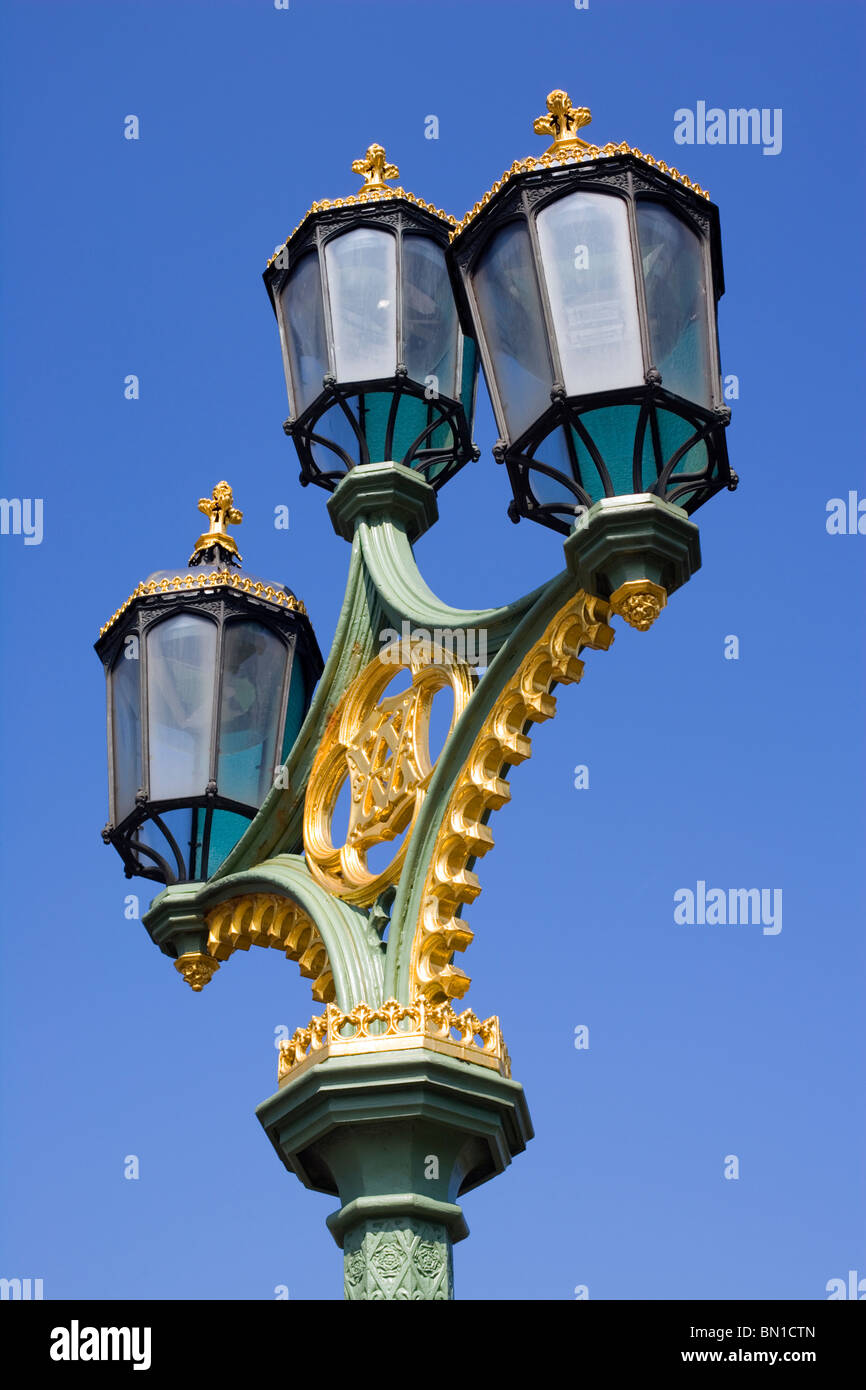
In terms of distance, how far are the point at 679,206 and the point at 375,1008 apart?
3351mm

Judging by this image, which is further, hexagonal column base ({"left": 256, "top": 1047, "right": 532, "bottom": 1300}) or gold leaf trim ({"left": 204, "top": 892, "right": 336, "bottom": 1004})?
gold leaf trim ({"left": 204, "top": 892, "right": 336, "bottom": 1004})

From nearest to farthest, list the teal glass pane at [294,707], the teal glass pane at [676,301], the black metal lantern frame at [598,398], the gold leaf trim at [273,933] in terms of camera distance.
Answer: the black metal lantern frame at [598,398]
the teal glass pane at [676,301]
the gold leaf trim at [273,933]
the teal glass pane at [294,707]

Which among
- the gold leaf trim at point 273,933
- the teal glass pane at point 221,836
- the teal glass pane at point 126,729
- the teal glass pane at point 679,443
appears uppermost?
the teal glass pane at point 679,443

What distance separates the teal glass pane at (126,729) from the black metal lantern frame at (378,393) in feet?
3.89

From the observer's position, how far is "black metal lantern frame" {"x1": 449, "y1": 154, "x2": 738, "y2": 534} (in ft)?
27.7

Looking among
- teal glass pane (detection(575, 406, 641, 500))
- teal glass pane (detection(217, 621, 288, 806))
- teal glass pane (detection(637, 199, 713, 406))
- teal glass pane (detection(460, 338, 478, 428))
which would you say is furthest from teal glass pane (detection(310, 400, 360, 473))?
teal glass pane (detection(575, 406, 641, 500))

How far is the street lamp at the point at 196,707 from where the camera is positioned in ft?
33.9

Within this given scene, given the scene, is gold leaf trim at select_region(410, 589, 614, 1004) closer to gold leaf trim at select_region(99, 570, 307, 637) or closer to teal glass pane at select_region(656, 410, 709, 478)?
teal glass pane at select_region(656, 410, 709, 478)

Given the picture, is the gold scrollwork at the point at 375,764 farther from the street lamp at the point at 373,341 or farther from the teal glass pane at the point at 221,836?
the street lamp at the point at 373,341

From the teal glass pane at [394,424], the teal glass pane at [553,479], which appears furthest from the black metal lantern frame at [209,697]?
the teal glass pane at [553,479]

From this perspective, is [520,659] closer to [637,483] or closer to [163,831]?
[637,483]

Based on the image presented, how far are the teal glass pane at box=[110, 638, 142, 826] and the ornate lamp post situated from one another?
246mm
